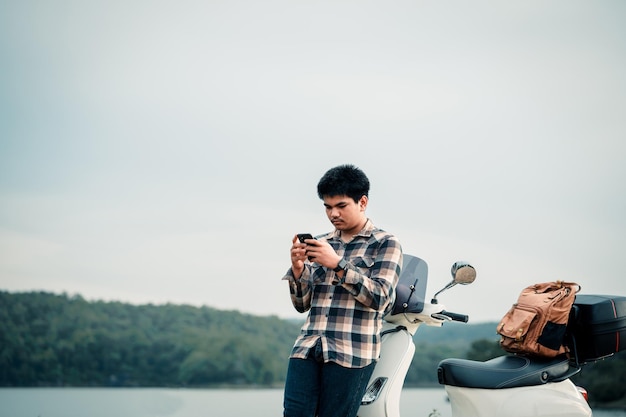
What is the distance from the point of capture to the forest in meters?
22.4

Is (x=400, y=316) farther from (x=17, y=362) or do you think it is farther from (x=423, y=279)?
(x=17, y=362)

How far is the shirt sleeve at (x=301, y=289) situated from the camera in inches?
122

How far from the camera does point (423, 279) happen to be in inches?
138

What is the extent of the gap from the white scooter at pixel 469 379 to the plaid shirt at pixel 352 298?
0.31 m

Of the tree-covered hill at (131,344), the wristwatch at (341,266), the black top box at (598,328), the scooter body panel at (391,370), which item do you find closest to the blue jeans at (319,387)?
the scooter body panel at (391,370)

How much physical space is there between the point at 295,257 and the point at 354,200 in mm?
374

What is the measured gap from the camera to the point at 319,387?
298 cm

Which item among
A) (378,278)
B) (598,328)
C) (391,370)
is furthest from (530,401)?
(378,278)

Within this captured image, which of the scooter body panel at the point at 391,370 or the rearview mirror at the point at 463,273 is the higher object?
the rearview mirror at the point at 463,273

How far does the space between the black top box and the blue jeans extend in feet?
3.36

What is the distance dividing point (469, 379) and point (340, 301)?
77 cm

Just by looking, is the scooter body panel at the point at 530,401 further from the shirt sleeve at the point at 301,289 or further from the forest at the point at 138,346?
the forest at the point at 138,346

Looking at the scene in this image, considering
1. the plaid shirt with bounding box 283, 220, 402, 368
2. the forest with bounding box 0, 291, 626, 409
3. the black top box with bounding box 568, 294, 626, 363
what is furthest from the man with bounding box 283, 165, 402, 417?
the forest with bounding box 0, 291, 626, 409

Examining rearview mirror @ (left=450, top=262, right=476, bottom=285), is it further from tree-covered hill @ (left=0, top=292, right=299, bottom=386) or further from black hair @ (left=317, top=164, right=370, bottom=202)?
tree-covered hill @ (left=0, top=292, right=299, bottom=386)
